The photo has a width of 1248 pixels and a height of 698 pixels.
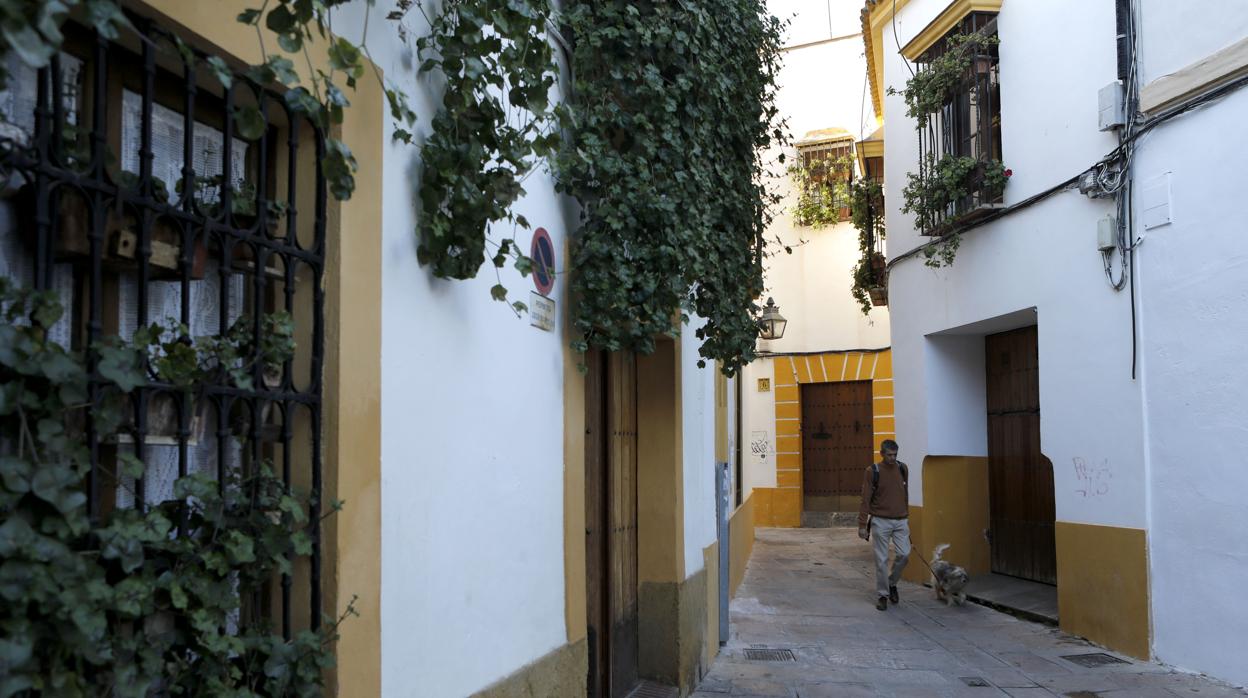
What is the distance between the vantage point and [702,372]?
7680 mm

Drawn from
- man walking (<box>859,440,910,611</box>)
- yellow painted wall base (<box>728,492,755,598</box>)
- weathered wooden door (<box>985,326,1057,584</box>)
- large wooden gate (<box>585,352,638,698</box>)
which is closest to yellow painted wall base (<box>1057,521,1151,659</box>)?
weathered wooden door (<box>985,326,1057,584</box>)

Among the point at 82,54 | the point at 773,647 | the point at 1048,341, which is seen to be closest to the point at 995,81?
the point at 1048,341

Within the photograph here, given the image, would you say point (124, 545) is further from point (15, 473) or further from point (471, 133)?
point (471, 133)

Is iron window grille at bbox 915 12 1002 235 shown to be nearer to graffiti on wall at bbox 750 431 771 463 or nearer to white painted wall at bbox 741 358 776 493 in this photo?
white painted wall at bbox 741 358 776 493

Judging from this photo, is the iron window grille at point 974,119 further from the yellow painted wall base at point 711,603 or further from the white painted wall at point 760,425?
the white painted wall at point 760,425

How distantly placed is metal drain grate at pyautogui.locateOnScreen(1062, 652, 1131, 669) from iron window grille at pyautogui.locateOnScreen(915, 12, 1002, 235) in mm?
4254

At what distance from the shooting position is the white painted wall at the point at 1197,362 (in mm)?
6566

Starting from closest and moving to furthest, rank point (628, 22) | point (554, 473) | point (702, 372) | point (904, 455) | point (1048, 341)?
point (554, 473) → point (628, 22) → point (702, 372) → point (1048, 341) → point (904, 455)

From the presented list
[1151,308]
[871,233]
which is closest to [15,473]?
[1151,308]

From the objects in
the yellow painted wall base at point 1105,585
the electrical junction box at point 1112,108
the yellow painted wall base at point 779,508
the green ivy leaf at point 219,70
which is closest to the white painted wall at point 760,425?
the yellow painted wall base at point 779,508

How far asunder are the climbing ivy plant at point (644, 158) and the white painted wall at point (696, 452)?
1300 mm

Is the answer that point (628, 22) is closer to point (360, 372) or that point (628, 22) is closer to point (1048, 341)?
point (360, 372)

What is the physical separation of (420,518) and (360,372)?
1.85 ft

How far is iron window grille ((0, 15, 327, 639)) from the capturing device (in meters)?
1.92
